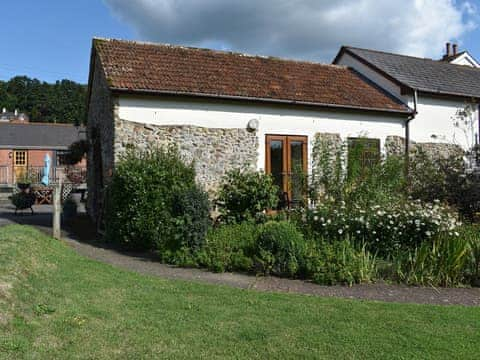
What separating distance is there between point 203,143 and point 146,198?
318 cm

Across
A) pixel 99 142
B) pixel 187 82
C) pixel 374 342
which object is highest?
pixel 187 82

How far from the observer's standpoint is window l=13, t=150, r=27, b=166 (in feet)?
128

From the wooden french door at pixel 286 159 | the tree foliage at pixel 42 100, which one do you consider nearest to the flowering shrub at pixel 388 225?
the wooden french door at pixel 286 159

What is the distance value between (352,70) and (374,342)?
1525cm

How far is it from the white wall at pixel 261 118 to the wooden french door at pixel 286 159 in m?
0.18

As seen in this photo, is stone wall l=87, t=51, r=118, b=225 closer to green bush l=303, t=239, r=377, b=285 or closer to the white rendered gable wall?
green bush l=303, t=239, r=377, b=285

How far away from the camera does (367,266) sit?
7.34 m

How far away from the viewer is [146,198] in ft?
33.1

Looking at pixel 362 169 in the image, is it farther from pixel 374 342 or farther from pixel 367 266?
pixel 374 342

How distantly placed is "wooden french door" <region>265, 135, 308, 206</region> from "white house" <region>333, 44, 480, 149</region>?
180 inches

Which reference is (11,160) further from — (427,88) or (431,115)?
(431,115)

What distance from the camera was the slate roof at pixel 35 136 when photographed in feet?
129

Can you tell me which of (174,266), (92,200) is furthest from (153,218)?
(92,200)

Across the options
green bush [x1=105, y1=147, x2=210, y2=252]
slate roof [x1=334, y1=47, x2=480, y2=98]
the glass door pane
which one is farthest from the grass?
slate roof [x1=334, y1=47, x2=480, y2=98]
